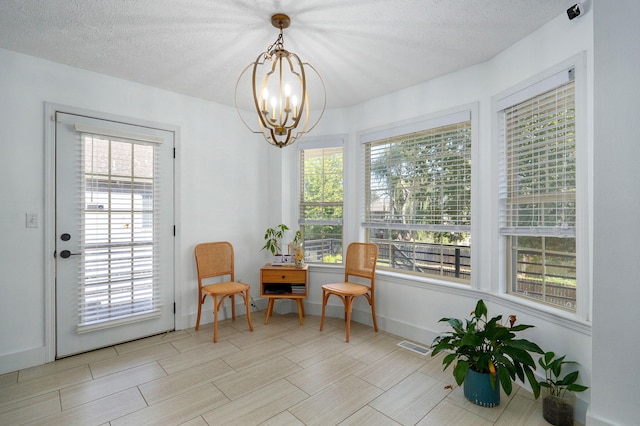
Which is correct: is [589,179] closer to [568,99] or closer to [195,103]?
[568,99]

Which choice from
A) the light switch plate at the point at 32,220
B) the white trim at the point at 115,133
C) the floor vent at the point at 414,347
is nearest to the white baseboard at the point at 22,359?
the light switch plate at the point at 32,220

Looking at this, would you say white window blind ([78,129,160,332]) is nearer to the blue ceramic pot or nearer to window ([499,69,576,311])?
the blue ceramic pot

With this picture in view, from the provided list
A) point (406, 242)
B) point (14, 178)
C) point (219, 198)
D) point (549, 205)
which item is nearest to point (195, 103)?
point (219, 198)

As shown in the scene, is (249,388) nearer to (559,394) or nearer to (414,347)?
(414,347)

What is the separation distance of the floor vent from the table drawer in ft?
4.12

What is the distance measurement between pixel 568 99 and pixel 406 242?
1845 mm

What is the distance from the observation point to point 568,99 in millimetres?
2055

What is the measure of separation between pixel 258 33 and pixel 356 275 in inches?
101

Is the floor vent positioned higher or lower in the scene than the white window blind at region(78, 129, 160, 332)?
lower

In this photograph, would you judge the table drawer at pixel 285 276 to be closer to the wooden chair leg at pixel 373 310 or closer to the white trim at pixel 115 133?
the wooden chair leg at pixel 373 310

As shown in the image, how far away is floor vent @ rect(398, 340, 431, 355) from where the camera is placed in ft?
9.36

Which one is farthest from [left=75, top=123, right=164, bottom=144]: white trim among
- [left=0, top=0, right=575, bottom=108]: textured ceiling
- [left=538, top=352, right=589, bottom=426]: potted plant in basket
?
[left=538, top=352, right=589, bottom=426]: potted plant in basket

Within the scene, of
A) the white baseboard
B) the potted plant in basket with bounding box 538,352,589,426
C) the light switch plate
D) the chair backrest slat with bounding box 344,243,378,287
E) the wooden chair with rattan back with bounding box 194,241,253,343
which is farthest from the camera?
the chair backrest slat with bounding box 344,243,378,287

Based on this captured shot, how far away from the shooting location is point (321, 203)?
3.94 meters
